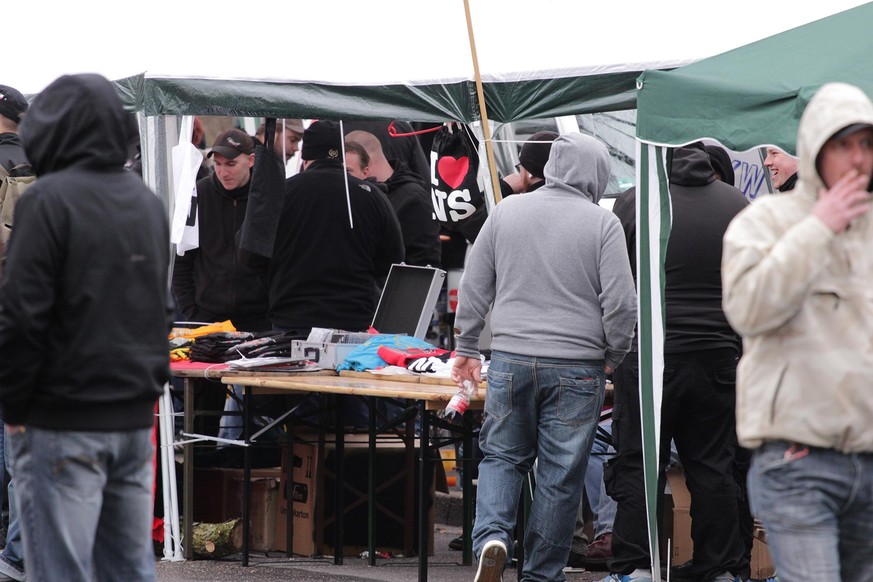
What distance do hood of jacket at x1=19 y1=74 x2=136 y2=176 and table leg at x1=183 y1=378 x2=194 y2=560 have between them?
381 centimetres

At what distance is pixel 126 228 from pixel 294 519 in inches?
171

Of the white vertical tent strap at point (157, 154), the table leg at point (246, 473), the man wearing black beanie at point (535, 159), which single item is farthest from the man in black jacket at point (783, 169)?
the white vertical tent strap at point (157, 154)

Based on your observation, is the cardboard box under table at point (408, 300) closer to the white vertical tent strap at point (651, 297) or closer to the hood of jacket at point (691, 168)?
the hood of jacket at point (691, 168)

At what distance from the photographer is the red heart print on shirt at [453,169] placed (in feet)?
26.3

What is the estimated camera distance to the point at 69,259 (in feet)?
12.2

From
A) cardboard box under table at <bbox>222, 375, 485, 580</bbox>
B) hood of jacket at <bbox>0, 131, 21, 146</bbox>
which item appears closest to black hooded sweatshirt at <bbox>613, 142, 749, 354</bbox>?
cardboard box under table at <bbox>222, 375, 485, 580</bbox>

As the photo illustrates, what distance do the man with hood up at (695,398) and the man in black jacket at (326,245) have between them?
85.2 inches

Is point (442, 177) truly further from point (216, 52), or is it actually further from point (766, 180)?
point (766, 180)

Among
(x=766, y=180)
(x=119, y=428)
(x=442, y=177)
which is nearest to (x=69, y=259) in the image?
(x=119, y=428)

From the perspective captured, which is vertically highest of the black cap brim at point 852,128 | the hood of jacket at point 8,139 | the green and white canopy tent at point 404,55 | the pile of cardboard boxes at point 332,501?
the green and white canopy tent at point 404,55

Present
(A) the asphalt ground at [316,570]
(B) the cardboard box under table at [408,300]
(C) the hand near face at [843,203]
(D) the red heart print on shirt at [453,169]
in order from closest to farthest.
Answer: (C) the hand near face at [843,203] → (A) the asphalt ground at [316,570] → (D) the red heart print on shirt at [453,169] → (B) the cardboard box under table at [408,300]

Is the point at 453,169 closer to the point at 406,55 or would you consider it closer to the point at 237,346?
the point at 406,55

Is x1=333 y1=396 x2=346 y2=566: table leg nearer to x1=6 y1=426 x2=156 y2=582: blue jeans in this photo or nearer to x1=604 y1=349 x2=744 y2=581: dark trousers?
x1=604 y1=349 x2=744 y2=581: dark trousers

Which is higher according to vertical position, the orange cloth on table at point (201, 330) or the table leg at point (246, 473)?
the orange cloth on table at point (201, 330)
